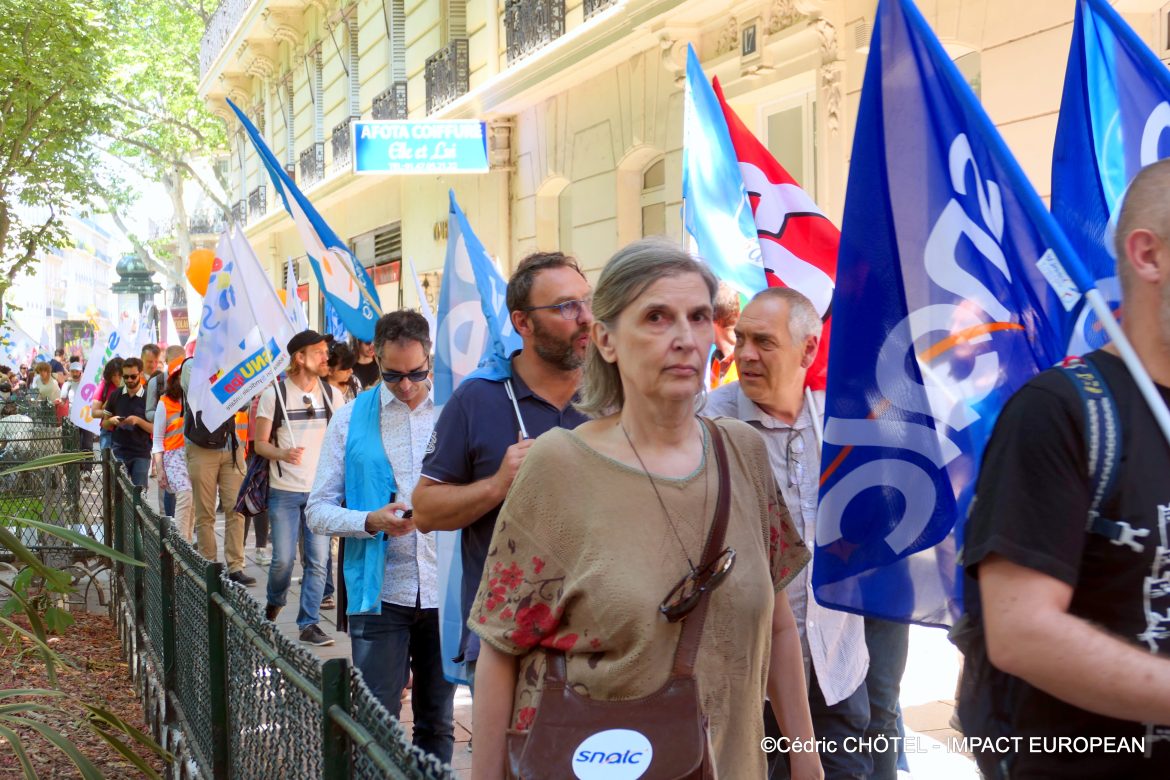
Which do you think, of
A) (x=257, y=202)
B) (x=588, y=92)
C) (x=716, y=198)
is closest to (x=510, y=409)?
(x=716, y=198)

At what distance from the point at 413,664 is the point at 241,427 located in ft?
19.5

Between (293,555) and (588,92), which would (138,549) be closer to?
(293,555)

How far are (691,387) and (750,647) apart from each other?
519 millimetres

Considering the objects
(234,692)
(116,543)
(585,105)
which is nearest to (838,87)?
(585,105)

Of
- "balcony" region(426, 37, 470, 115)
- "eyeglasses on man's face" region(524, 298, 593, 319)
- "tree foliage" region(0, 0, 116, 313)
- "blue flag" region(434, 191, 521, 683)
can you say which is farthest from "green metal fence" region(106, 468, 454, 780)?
"balcony" region(426, 37, 470, 115)

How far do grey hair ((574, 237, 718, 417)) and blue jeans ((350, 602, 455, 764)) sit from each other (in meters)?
2.17

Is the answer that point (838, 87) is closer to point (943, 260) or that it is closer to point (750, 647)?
point (943, 260)

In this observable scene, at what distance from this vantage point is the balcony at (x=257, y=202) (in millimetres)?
35000

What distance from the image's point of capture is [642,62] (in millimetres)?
13703

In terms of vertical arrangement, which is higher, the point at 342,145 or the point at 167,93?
the point at 167,93

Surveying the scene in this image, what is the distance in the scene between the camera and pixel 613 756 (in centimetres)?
228

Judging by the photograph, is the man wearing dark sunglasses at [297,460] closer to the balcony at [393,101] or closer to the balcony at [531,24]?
the balcony at [531,24]

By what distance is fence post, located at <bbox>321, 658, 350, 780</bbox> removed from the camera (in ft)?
7.79

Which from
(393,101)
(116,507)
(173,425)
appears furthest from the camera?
(393,101)
